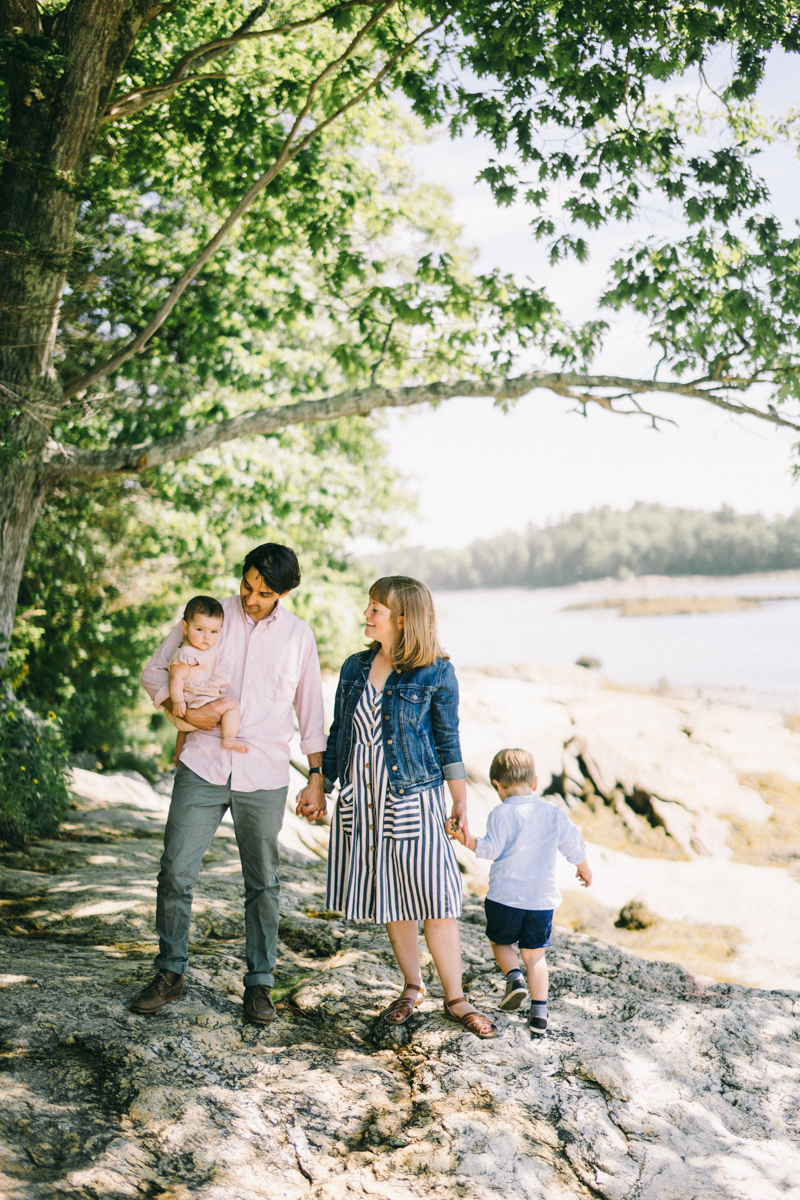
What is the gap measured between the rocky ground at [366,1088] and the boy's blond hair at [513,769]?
0.96 meters

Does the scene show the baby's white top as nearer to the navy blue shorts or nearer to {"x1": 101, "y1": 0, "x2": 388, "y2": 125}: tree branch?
the navy blue shorts

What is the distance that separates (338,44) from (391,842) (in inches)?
331

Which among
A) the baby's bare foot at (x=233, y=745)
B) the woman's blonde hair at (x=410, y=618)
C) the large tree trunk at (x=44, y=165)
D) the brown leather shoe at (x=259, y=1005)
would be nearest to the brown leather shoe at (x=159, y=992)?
the brown leather shoe at (x=259, y=1005)

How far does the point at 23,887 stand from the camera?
486cm

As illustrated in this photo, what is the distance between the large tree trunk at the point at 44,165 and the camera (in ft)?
18.0

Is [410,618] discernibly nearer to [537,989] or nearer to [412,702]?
[412,702]

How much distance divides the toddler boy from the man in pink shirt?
0.81 metres

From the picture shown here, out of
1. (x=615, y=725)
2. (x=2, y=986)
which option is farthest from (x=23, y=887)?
(x=615, y=725)

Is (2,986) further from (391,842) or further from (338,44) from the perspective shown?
(338,44)

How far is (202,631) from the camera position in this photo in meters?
3.30

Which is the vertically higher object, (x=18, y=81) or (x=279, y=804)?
(x=18, y=81)

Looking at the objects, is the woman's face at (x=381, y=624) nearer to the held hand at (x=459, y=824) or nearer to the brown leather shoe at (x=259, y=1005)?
the held hand at (x=459, y=824)

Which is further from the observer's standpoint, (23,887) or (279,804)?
(23,887)

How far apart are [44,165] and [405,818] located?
4832 mm
